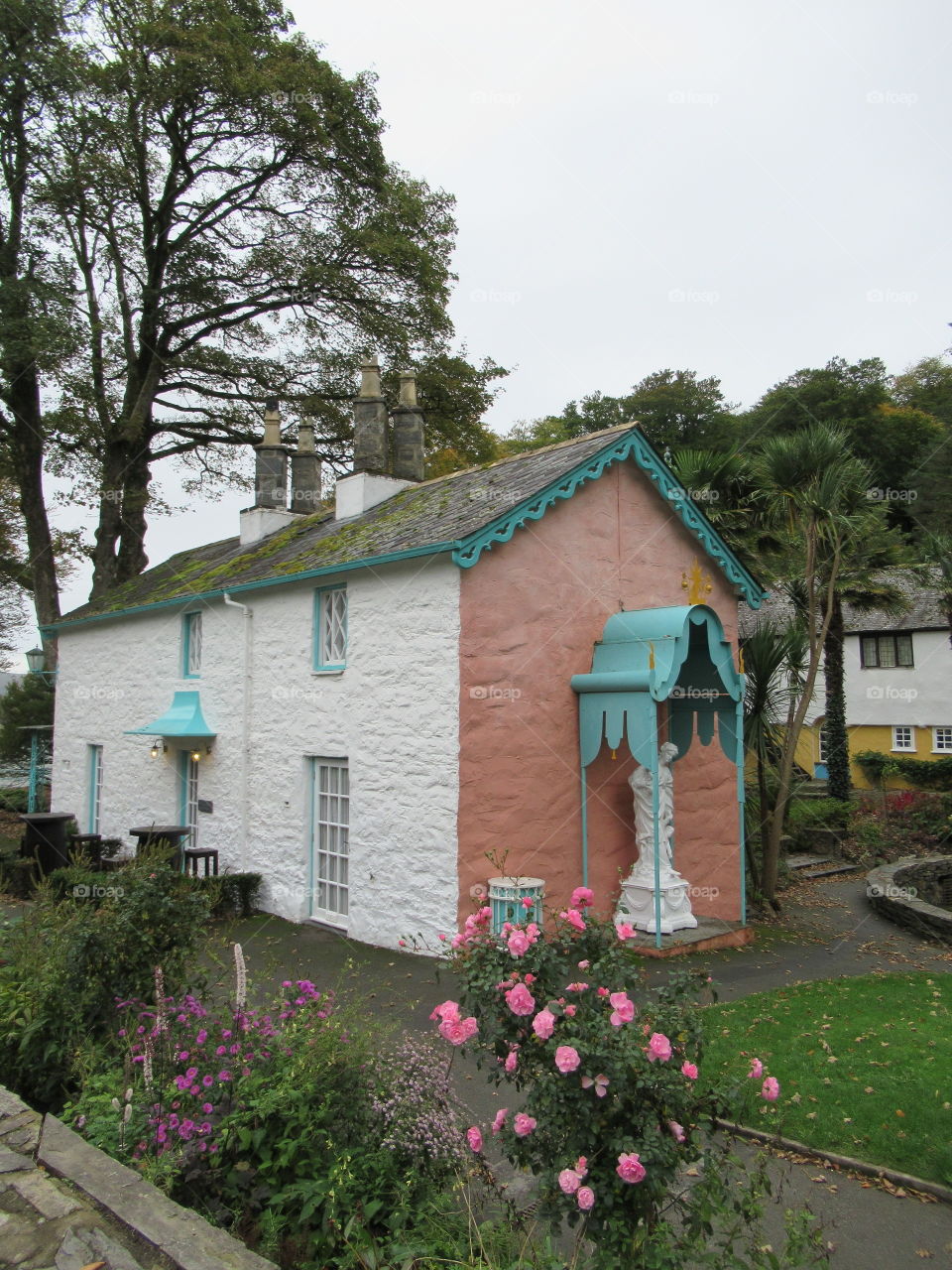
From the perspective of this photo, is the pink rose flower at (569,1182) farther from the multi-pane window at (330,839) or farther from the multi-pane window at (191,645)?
the multi-pane window at (191,645)

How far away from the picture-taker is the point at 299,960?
981cm

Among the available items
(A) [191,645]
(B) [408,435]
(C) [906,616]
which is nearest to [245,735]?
(A) [191,645]

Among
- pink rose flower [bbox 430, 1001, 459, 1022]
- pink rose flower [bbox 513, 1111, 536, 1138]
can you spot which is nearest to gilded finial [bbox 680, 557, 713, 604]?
pink rose flower [bbox 430, 1001, 459, 1022]

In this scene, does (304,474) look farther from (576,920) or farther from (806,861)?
(576,920)

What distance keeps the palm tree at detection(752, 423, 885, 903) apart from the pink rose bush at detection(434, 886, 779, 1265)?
9.17 m

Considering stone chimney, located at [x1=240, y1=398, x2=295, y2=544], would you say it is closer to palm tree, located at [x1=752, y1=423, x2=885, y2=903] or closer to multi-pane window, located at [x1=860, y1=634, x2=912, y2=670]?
palm tree, located at [x1=752, y1=423, x2=885, y2=903]

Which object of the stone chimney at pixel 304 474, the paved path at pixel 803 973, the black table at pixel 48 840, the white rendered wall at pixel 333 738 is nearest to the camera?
the paved path at pixel 803 973

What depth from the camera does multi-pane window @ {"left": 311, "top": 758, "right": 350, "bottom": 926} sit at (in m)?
11.6

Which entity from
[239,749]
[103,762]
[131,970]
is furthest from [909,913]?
[103,762]

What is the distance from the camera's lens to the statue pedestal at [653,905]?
10.7m

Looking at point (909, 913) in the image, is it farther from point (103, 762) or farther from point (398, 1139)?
point (103, 762)

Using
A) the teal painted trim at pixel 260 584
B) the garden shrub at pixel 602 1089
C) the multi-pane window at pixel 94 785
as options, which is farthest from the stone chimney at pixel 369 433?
the garden shrub at pixel 602 1089

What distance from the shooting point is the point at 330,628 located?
12172 mm

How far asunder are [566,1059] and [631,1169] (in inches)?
16.2
